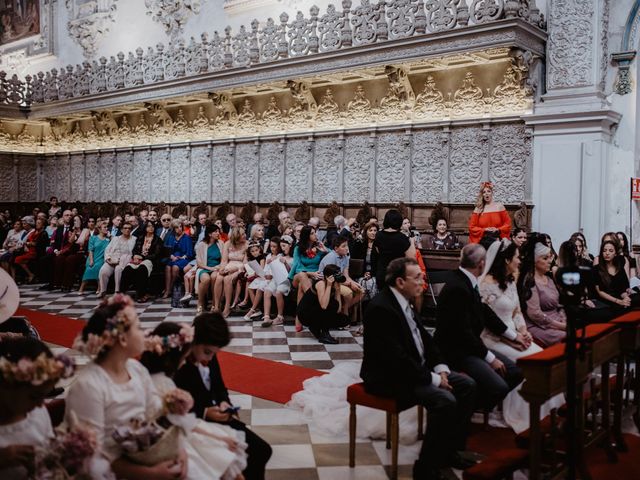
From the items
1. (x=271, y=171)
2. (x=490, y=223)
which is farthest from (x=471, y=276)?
(x=271, y=171)

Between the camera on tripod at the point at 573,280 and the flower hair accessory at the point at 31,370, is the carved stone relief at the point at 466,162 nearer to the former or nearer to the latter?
the camera on tripod at the point at 573,280

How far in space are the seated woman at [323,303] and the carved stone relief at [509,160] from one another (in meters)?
3.72

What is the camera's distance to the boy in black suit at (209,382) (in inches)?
116

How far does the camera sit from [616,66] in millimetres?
9336

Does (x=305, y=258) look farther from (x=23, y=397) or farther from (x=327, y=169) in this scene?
(x=23, y=397)

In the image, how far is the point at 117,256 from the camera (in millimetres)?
10781

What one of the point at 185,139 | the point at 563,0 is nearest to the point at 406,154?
the point at 563,0

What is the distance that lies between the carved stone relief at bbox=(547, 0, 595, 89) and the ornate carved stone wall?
3.21 ft

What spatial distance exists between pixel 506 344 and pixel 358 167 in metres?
7.46

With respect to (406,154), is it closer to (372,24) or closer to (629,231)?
(372,24)

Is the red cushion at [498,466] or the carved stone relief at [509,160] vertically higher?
the carved stone relief at [509,160]

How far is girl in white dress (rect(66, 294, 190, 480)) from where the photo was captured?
232 cm

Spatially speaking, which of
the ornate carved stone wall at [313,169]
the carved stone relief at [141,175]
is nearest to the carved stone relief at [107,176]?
the ornate carved stone wall at [313,169]

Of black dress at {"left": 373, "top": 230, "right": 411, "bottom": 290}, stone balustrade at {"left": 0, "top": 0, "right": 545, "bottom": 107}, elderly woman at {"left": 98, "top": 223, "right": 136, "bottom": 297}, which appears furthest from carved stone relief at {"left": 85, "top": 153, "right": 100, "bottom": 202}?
black dress at {"left": 373, "top": 230, "right": 411, "bottom": 290}
